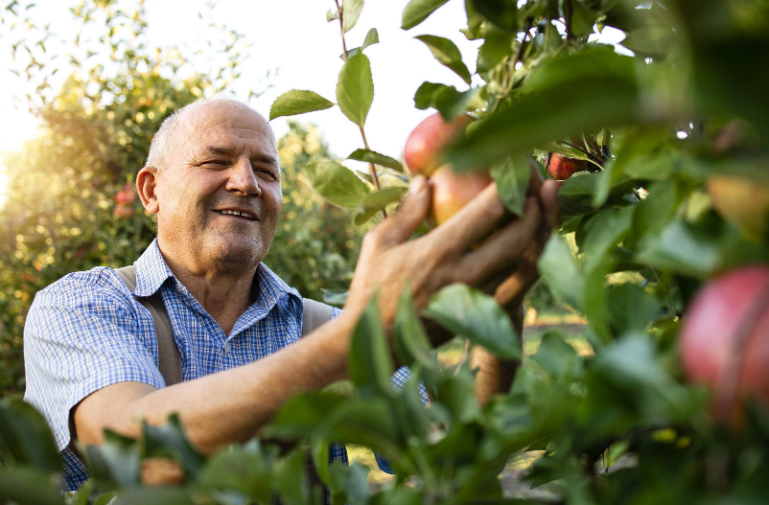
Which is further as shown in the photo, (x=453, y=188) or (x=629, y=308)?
(x=453, y=188)

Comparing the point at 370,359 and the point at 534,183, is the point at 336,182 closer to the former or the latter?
the point at 534,183

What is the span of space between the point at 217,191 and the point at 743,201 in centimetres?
162

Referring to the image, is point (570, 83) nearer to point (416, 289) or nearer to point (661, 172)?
point (661, 172)

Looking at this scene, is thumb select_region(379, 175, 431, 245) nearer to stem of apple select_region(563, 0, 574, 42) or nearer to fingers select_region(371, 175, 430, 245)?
fingers select_region(371, 175, 430, 245)

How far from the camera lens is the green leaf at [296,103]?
68 centimetres

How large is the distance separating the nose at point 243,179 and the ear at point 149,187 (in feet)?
1.06

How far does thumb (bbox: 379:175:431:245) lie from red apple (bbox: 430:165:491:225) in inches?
0.5

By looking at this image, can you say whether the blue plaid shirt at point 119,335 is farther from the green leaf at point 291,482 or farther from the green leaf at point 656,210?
the green leaf at point 656,210

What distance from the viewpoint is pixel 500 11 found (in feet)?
1.81

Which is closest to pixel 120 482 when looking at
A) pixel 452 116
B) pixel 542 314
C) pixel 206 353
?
pixel 452 116

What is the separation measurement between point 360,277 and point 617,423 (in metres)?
0.36

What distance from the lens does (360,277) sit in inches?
25.4

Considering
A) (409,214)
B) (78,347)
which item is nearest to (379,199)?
(409,214)

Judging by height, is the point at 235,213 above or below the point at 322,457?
below
